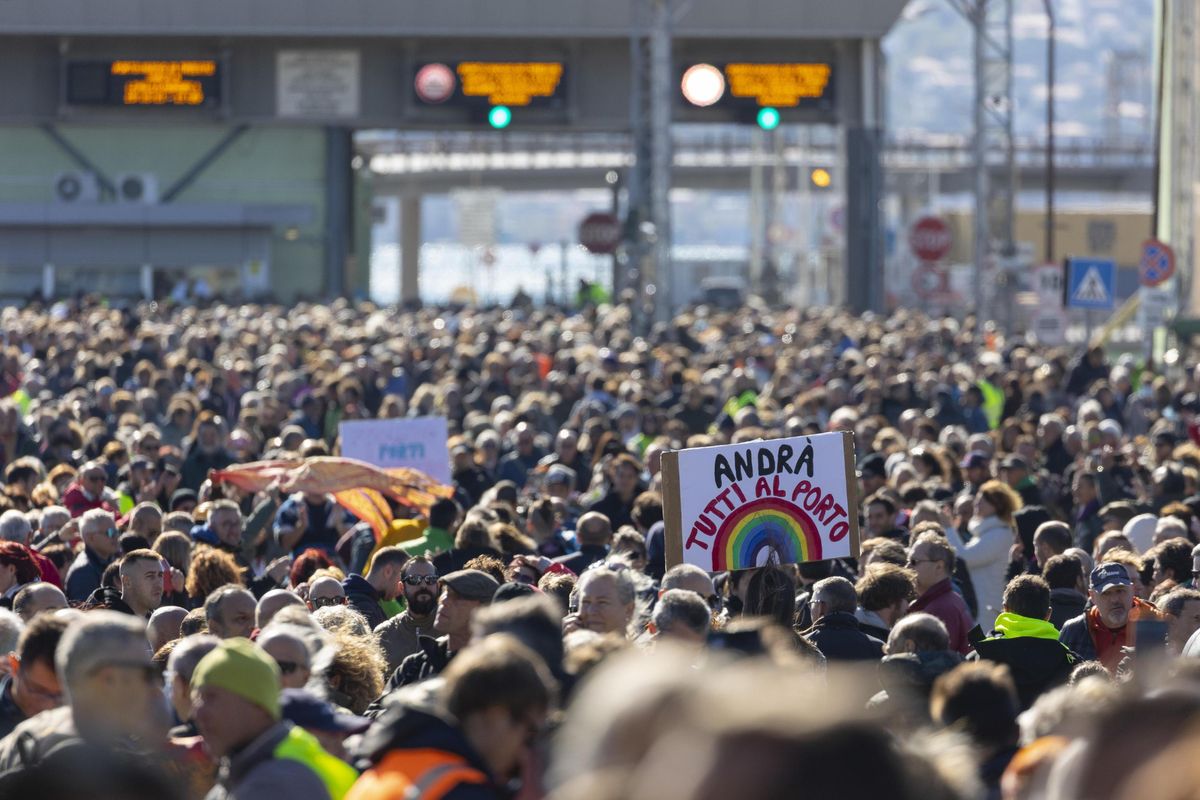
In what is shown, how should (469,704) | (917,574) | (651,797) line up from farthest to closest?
1. (917,574)
2. (469,704)
3. (651,797)

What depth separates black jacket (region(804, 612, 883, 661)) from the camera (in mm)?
8289

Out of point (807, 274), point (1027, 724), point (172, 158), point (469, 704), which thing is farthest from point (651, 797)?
point (807, 274)

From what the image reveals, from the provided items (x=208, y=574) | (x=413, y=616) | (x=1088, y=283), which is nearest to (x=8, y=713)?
(x=413, y=616)

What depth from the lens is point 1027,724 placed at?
5297mm

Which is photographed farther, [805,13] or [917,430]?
[805,13]

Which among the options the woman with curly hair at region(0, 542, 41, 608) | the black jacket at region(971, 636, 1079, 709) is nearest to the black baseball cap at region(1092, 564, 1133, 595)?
the black jacket at region(971, 636, 1079, 709)

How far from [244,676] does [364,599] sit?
4746 millimetres

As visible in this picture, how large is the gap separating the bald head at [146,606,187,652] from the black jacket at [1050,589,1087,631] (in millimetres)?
3829

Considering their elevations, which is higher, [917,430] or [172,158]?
[172,158]

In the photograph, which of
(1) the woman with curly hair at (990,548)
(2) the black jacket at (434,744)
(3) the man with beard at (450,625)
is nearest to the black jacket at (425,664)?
(3) the man with beard at (450,625)

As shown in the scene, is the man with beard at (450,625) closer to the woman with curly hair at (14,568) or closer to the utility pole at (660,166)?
the woman with curly hair at (14,568)

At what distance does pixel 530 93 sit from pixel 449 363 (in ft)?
60.5

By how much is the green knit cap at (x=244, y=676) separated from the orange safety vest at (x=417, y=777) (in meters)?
0.55

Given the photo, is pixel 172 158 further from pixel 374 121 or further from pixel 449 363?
pixel 449 363
